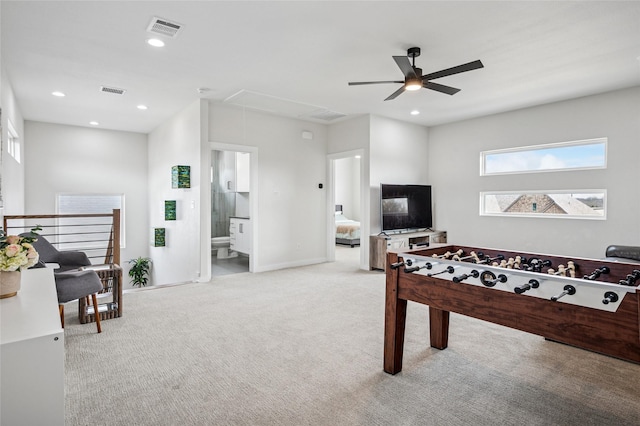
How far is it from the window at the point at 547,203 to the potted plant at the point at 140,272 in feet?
22.2

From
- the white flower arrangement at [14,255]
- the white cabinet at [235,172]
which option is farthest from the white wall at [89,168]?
the white flower arrangement at [14,255]

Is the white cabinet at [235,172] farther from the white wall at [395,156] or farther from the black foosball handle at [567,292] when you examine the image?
the black foosball handle at [567,292]

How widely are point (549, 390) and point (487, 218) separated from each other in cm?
442

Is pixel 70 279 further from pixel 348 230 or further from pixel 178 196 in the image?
pixel 348 230

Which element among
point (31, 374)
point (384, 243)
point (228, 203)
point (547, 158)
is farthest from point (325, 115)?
point (31, 374)

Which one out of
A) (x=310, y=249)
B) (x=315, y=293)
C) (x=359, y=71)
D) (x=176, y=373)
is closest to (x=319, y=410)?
(x=176, y=373)

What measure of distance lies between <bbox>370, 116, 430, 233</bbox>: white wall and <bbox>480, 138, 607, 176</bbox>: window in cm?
118

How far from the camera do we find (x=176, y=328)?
3283 millimetres

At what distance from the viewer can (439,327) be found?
2.82m

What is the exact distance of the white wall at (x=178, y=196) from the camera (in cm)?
520

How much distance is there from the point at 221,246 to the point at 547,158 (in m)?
6.41

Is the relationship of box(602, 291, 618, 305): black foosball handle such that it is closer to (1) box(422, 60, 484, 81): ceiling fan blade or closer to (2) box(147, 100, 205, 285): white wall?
(1) box(422, 60, 484, 81): ceiling fan blade

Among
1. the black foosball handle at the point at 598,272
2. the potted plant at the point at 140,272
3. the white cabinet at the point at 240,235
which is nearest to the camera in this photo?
the black foosball handle at the point at 598,272

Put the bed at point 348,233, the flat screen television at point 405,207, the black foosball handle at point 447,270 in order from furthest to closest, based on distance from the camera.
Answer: the bed at point 348,233 → the flat screen television at point 405,207 → the black foosball handle at point 447,270
